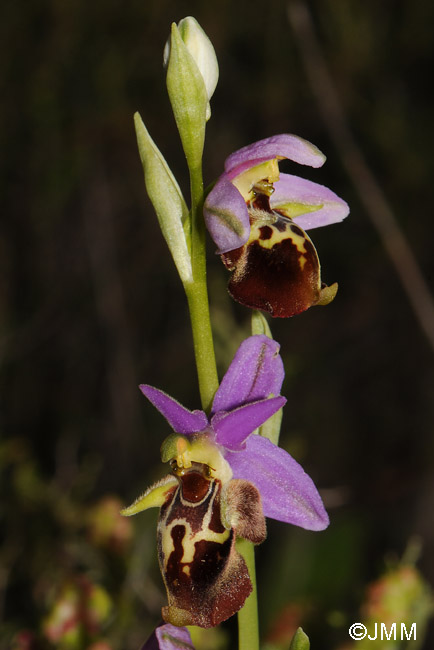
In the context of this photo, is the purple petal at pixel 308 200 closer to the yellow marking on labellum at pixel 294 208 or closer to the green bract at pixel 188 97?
the yellow marking on labellum at pixel 294 208

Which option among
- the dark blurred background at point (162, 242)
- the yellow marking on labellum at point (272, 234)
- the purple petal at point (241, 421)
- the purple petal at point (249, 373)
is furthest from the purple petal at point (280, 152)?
the dark blurred background at point (162, 242)

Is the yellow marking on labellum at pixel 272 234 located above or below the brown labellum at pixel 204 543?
above

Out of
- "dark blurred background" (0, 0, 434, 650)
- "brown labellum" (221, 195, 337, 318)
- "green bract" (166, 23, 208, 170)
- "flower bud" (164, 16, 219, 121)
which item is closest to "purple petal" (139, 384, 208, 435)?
"brown labellum" (221, 195, 337, 318)

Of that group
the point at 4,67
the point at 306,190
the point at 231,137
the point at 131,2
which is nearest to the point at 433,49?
the point at 231,137

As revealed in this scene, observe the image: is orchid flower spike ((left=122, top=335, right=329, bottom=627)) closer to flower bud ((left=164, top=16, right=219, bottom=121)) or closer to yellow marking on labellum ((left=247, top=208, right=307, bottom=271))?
yellow marking on labellum ((left=247, top=208, right=307, bottom=271))

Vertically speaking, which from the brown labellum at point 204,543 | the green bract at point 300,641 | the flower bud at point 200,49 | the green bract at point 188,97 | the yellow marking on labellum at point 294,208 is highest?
the flower bud at point 200,49

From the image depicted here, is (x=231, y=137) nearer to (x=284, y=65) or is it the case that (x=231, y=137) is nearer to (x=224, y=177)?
(x=284, y=65)

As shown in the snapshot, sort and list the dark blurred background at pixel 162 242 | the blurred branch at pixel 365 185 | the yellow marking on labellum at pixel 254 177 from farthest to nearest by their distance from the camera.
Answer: the dark blurred background at pixel 162 242, the blurred branch at pixel 365 185, the yellow marking on labellum at pixel 254 177

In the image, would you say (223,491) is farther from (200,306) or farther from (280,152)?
(280,152)

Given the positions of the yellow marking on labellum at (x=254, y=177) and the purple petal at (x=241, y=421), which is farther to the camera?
the yellow marking on labellum at (x=254, y=177)
